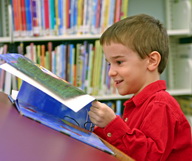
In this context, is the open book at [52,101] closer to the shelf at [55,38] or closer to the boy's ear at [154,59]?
the boy's ear at [154,59]

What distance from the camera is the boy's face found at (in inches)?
35.8

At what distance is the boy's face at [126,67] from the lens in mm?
909

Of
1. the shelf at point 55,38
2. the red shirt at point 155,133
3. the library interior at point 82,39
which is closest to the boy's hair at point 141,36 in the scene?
the red shirt at point 155,133

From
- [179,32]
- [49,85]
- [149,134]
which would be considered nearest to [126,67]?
[149,134]

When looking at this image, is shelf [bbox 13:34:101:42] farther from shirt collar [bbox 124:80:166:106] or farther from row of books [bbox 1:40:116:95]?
shirt collar [bbox 124:80:166:106]

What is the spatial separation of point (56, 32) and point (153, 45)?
1132 millimetres

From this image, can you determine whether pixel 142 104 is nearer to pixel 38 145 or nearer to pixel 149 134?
pixel 149 134

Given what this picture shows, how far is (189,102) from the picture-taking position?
7.25ft

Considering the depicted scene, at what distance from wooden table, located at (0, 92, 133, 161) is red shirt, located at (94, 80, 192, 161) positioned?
0.23m

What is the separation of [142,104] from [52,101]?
0.29m

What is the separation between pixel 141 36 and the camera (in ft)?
3.09

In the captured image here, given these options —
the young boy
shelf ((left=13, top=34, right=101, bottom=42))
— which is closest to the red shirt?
the young boy

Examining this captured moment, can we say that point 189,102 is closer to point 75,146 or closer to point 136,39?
point 136,39

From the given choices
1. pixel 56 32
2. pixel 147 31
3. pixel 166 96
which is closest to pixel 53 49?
pixel 56 32
